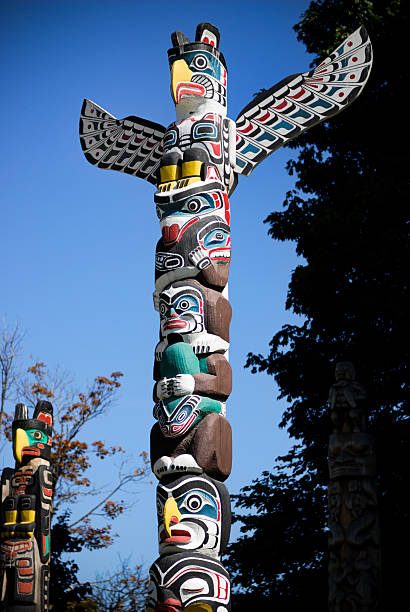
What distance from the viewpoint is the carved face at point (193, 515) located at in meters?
7.41

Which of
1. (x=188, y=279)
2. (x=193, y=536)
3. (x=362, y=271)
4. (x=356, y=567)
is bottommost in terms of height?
(x=356, y=567)

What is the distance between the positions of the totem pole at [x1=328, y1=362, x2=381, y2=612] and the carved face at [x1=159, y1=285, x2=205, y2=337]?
66.0 inches

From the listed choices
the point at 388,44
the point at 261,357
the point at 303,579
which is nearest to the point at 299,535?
the point at 303,579

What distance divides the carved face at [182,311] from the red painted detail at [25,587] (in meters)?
4.26

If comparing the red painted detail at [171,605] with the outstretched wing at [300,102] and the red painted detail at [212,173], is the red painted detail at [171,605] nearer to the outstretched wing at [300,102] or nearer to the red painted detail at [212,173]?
the red painted detail at [212,173]

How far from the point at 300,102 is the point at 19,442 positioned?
19.9 feet

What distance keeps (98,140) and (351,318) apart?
16.6 ft

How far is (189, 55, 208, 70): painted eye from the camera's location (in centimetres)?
982

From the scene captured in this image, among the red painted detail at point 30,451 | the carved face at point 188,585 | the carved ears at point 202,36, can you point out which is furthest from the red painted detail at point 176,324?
the red painted detail at point 30,451

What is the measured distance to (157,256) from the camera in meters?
8.94

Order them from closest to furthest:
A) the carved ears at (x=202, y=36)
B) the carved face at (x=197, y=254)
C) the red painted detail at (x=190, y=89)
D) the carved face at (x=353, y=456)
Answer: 1. the carved face at (x=353, y=456)
2. the carved face at (x=197, y=254)
3. the red painted detail at (x=190, y=89)
4. the carved ears at (x=202, y=36)

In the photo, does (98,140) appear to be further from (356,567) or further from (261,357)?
(356,567)

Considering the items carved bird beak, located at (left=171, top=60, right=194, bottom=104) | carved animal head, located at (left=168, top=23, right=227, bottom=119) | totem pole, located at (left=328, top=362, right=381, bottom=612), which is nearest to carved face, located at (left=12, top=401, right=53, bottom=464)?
carved animal head, located at (left=168, top=23, right=227, bottom=119)

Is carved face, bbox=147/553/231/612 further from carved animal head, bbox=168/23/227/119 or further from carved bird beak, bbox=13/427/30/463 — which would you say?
carved animal head, bbox=168/23/227/119
